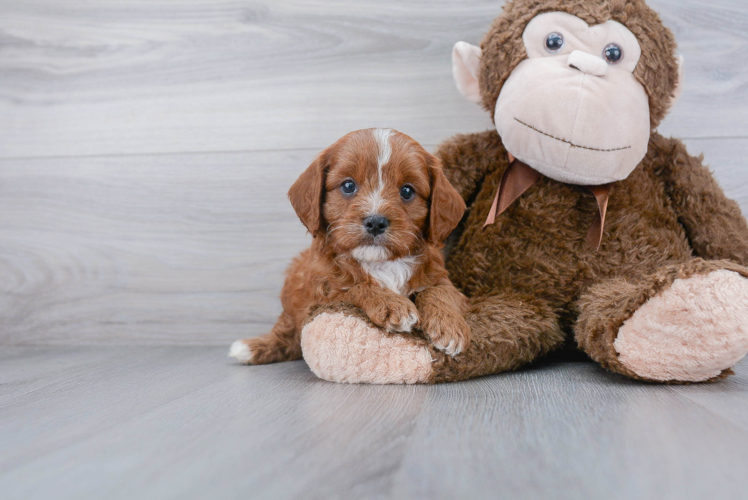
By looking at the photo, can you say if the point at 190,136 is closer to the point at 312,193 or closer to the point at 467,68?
the point at 312,193

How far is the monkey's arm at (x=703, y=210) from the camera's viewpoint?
4.80ft

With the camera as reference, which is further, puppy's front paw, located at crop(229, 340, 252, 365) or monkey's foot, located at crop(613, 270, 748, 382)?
puppy's front paw, located at crop(229, 340, 252, 365)

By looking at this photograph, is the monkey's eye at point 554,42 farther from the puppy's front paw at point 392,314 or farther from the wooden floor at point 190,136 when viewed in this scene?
the puppy's front paw at point 392,314

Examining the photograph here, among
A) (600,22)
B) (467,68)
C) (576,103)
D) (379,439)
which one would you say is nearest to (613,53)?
(600,22)

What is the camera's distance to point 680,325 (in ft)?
3.71

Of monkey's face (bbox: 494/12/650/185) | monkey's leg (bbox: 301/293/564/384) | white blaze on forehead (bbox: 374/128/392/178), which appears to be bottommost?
monkey's leg (bbox: 301/293/564/384)

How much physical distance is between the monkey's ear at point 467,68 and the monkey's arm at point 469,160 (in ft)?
0.42

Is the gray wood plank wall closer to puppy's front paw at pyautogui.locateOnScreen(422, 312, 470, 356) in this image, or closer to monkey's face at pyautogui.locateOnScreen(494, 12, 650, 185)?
monkey's face at pyautogui.locateOnScreen(494, 12, 650, 185)

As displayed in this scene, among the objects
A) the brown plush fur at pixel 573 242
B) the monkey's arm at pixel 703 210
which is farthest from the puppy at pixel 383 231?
the monkey's arm at pixel 703 210

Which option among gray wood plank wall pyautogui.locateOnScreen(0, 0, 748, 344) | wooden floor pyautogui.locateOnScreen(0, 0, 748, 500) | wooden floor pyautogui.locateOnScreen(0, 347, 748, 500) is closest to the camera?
wooden floor pyautogui.locateOnScreen(0, 347, 748, 500)

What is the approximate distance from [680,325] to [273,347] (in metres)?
1.05

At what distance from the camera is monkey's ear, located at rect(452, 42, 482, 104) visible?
1586 millimetres

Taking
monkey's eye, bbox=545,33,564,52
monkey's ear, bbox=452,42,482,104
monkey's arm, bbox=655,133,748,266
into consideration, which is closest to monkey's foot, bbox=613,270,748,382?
monkey's arm, bbox=655,133,748,266

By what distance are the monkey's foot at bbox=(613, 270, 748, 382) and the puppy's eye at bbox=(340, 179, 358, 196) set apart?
682mm
